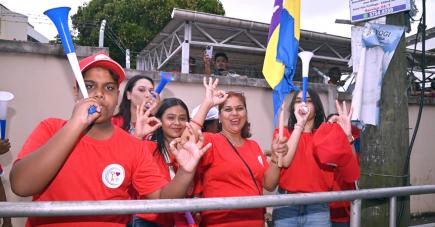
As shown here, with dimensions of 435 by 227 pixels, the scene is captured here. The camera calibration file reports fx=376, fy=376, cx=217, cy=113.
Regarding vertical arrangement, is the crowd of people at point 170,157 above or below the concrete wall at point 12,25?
below

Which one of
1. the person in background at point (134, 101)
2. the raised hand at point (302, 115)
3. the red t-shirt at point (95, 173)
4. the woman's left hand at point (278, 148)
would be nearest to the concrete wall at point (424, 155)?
the raised hand at point (302, 115)

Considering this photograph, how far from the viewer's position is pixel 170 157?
2684 millimetres

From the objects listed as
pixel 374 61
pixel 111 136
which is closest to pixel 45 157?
pixel 111 136

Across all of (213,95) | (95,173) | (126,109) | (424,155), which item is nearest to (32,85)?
(126,109)

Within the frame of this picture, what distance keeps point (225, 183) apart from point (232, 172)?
0.09m

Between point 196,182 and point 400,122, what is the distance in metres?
1.63

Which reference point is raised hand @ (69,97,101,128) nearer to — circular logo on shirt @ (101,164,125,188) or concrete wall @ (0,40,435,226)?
circular logo on shirt @ (101,164,125,188)

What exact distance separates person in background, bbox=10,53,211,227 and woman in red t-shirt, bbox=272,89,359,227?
1.06 metres

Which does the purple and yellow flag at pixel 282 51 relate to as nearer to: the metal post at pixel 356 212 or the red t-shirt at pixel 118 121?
the metal post at pixel 356 212

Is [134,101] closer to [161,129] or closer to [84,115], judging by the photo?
[161,129]

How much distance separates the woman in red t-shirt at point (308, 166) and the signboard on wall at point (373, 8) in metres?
0.79

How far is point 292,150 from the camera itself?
267 cm

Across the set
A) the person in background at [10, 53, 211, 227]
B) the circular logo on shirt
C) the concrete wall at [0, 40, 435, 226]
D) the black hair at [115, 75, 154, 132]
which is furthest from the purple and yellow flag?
the concrete wall at [0, 40, 435, 226]

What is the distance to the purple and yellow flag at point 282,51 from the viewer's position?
2.78 m
